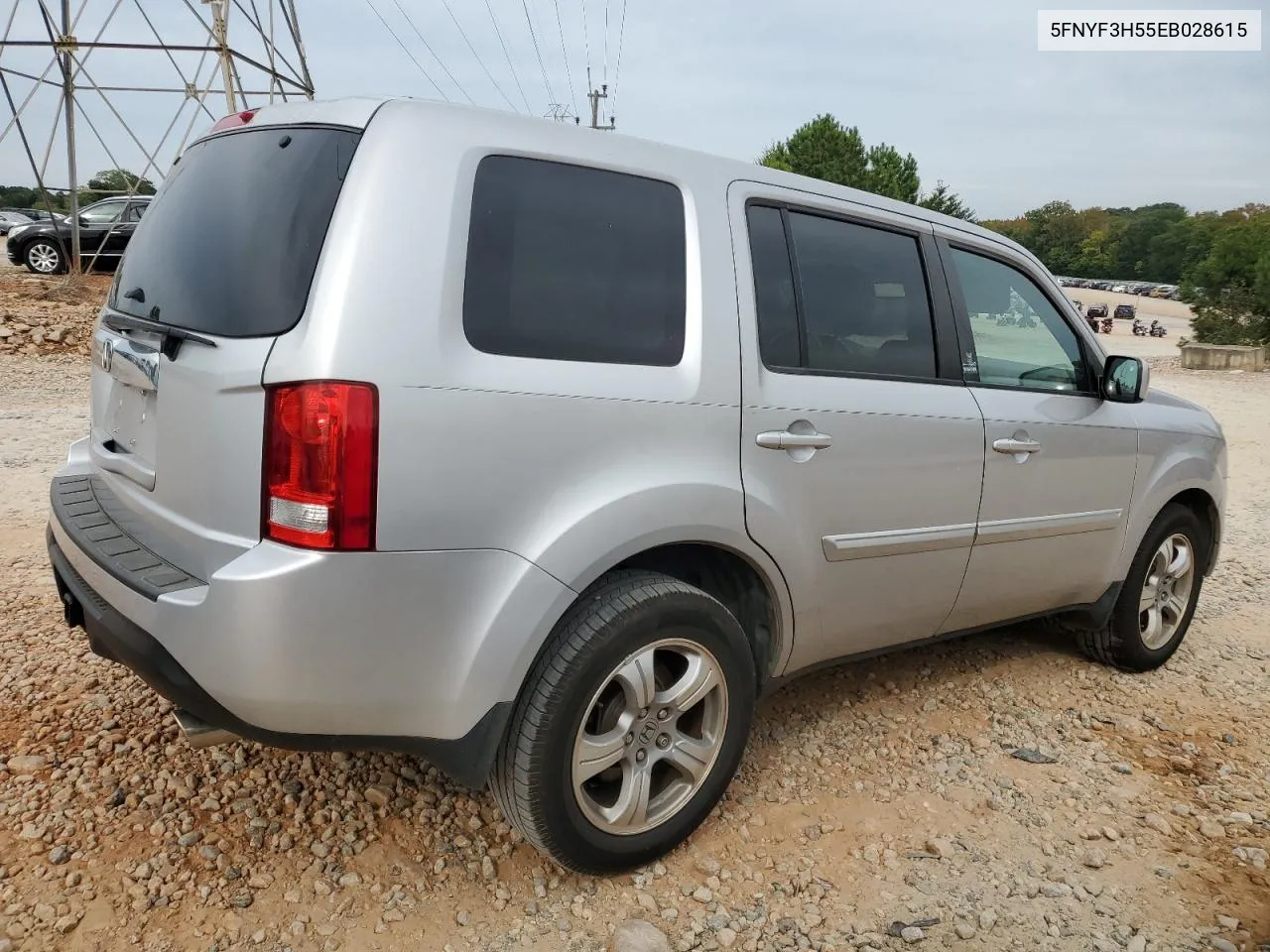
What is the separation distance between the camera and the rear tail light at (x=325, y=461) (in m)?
1.88

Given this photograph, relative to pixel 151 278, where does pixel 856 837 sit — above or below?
below

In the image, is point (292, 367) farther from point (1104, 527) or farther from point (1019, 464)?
point (1104, 527)

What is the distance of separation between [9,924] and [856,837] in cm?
210

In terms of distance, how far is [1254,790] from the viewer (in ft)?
10.3

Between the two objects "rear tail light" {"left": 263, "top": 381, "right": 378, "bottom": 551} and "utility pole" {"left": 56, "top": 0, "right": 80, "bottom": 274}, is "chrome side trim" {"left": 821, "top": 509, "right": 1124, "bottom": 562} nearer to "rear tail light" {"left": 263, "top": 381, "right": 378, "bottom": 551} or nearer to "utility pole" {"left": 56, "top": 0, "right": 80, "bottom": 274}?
"rear tail light" {"left": 263, "top": 381, "right": 378, "bottom": 551}

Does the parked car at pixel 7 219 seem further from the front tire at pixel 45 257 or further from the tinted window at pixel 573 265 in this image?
the tinted window at pixel 573 265

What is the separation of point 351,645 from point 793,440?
124 centimetres

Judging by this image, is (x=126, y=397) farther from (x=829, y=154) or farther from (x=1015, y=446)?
(x=829, y=154)

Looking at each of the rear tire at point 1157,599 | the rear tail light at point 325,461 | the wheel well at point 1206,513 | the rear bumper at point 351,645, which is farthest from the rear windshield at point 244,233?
the wheel well at point 1206,513

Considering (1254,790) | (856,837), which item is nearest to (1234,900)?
(1254,790)

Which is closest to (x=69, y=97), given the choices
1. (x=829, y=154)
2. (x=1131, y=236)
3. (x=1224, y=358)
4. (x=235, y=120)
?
(x=235, y=120)

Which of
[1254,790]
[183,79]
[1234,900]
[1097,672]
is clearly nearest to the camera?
[1234,900]

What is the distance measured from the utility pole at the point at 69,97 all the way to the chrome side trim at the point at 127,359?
15362 millimetres

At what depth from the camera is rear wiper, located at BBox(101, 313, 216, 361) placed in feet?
6.85
